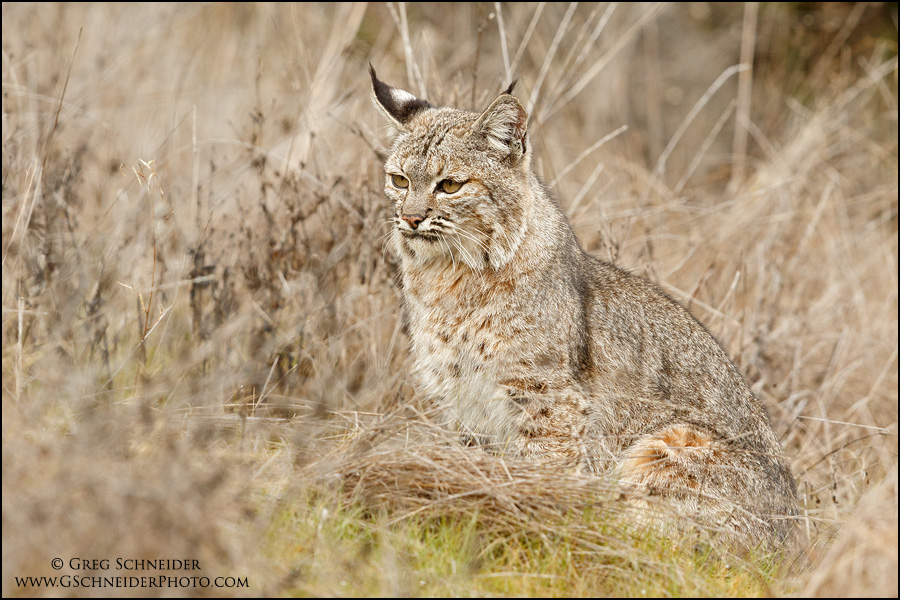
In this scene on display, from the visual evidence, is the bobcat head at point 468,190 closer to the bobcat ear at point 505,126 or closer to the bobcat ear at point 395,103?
the bobcat ear at point 505,126

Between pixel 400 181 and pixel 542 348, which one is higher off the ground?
pixel 400 181

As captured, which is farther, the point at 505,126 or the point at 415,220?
the point at 505,126

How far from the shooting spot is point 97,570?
2.67 meters

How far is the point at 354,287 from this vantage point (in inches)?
222

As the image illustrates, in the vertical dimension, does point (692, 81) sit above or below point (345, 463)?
above

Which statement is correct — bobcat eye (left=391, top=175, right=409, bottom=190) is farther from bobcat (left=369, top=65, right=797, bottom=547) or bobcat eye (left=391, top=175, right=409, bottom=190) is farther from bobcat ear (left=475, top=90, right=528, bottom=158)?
bobcat ear (left=475, top=90, right=528, bottom=158)

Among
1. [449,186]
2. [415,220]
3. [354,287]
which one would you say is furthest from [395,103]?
[354,287]

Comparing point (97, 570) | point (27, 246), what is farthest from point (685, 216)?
point (97, 570)

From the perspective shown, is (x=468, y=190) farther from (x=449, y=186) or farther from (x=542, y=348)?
(x=542, y=348)

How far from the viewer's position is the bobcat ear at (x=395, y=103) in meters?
4.91

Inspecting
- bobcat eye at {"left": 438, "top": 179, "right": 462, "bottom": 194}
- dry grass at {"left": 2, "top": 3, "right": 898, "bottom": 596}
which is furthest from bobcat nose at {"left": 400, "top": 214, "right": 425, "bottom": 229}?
dry grass at {"left": 2, "top": 3, "right": 898, "bottom": 596}

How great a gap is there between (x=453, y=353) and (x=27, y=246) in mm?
2392

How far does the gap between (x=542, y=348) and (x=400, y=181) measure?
114 cm

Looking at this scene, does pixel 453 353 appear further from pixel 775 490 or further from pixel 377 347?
pixel 775 490
